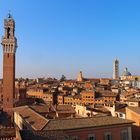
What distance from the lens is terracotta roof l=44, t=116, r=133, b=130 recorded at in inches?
790

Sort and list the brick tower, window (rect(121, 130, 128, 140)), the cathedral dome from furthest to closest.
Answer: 1. the cathedral dome
2. the brick tower
3. window (rect(121, 130, 128, 140))

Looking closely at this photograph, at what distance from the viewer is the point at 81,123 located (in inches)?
830

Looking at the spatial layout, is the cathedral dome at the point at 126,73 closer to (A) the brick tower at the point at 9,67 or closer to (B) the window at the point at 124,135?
(A) the brick tower at the point at 9,67

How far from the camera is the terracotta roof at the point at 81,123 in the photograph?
20078 millimetres

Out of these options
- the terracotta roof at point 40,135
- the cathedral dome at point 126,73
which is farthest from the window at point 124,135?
the cathedral dome at point 126,73

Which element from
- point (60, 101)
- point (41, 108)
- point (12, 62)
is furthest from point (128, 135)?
point (60, 101)

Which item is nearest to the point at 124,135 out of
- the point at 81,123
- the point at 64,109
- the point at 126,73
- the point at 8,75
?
the point at 81,123

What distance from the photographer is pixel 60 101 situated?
71438mm

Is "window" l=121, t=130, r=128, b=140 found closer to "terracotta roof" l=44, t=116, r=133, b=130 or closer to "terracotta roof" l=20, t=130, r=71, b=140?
"terracotta roof" l=44, t=116, r=133, b=130

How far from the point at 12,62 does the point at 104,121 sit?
23176mm

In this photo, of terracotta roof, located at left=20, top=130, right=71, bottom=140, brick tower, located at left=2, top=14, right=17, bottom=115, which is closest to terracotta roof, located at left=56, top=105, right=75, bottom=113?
brick tower, located at left=2, top=14, right=17, bottom=115

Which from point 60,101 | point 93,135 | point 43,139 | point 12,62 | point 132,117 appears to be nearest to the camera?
point 43,139

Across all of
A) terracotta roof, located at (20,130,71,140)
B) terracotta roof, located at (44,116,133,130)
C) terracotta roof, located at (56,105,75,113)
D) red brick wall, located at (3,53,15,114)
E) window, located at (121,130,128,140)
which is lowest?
window, located at (121,130,128,140)

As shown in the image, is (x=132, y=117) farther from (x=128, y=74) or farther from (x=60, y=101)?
(x=128, y=74)
